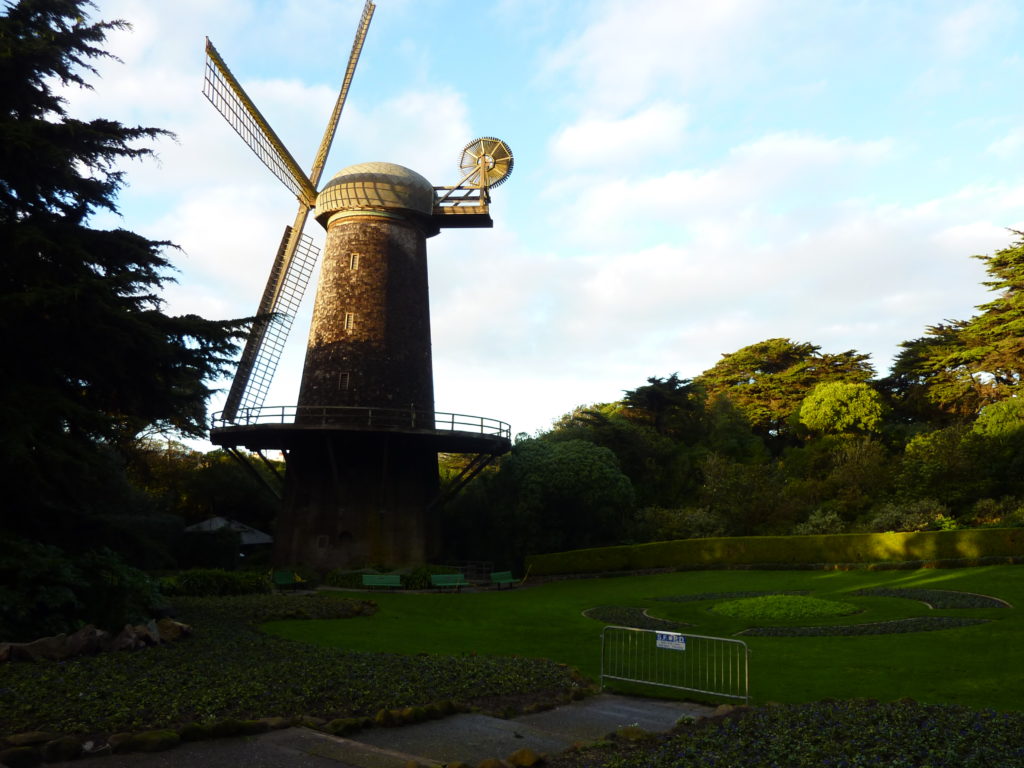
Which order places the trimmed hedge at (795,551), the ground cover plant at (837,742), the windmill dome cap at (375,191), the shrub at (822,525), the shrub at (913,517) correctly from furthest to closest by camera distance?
the windmill dome cap at (375,191), the shrub at (822,525), the shrub at (913,517), the trimmed hedge at (795,551), the ground cover plant at (837,742)

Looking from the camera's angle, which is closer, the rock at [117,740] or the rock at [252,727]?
the rock at [117,740]

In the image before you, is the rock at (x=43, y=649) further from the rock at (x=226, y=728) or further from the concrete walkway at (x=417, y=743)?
the concrete walkway at (x=417, y=743)

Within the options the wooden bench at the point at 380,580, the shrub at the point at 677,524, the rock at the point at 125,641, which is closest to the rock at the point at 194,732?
the rock at the point at 125,641

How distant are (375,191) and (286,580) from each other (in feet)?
49.8

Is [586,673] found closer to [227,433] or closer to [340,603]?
[340,603]

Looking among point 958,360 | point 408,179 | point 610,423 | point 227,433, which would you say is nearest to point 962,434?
point 958,360

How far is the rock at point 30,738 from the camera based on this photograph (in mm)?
6750

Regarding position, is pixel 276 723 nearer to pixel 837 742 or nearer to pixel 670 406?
pixel 837 742

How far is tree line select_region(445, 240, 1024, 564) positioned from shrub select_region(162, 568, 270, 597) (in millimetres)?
12129

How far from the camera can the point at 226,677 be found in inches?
385

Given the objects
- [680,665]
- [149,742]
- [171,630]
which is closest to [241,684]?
[149,742]

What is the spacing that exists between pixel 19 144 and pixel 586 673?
12548mm

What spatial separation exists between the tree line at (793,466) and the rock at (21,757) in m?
26.2

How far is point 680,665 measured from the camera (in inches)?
462
